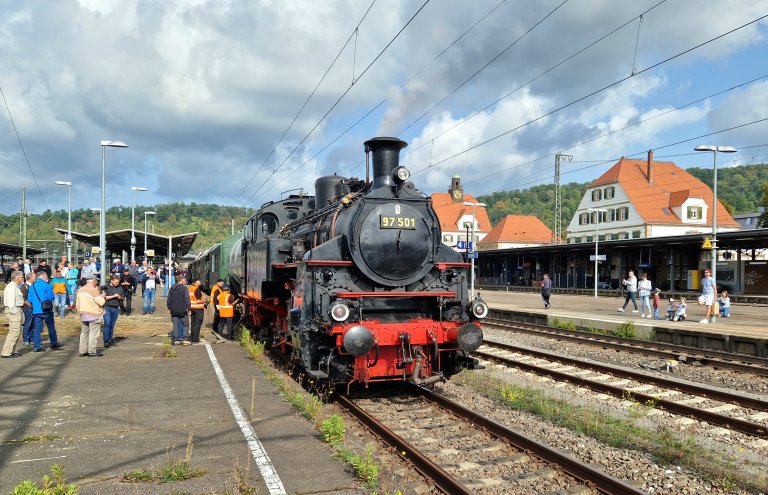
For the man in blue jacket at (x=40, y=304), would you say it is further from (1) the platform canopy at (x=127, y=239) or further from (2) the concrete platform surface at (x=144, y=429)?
(1) the platform canopy at (x=127, y=239)

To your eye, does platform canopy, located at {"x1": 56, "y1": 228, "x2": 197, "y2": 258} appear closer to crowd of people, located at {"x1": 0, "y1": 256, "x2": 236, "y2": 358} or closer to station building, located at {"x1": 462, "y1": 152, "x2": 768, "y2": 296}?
crowd of people, located at {"x1": 0, "y1": 256, "x2": 236, "y2": 358}

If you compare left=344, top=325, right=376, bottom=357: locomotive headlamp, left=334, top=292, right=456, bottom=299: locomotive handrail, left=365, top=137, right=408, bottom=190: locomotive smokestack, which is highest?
left=365, top=137, right=408, bottom=190: locomotive smokestack

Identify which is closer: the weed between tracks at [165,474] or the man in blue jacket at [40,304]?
the weed between tracks at [165,474]

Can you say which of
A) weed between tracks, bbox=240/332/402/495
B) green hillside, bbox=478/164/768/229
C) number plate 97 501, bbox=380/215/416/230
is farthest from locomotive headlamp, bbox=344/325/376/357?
green hillside, bbox=478/164/768/229

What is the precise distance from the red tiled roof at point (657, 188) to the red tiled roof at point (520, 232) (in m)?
15.1

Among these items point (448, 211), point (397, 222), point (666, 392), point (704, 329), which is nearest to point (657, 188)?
point (448, 211)

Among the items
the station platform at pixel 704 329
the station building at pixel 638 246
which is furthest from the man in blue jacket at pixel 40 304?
the station building at pixel 638 246

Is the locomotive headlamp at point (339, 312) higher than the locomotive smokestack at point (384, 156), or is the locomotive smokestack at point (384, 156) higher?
the locomotive smokestack at point (384, 156)

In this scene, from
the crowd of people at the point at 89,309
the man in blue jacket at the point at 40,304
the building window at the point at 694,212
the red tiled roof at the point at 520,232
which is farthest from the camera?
the red tiled roof at the point at 520,232

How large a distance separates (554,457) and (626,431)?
171 centimetres

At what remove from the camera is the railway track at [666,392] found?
7152mm

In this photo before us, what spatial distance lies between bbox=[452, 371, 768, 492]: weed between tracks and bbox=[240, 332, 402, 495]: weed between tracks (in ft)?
8.51

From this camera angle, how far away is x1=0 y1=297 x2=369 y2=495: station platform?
4816 mm

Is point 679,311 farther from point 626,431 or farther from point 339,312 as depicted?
point 339,312
